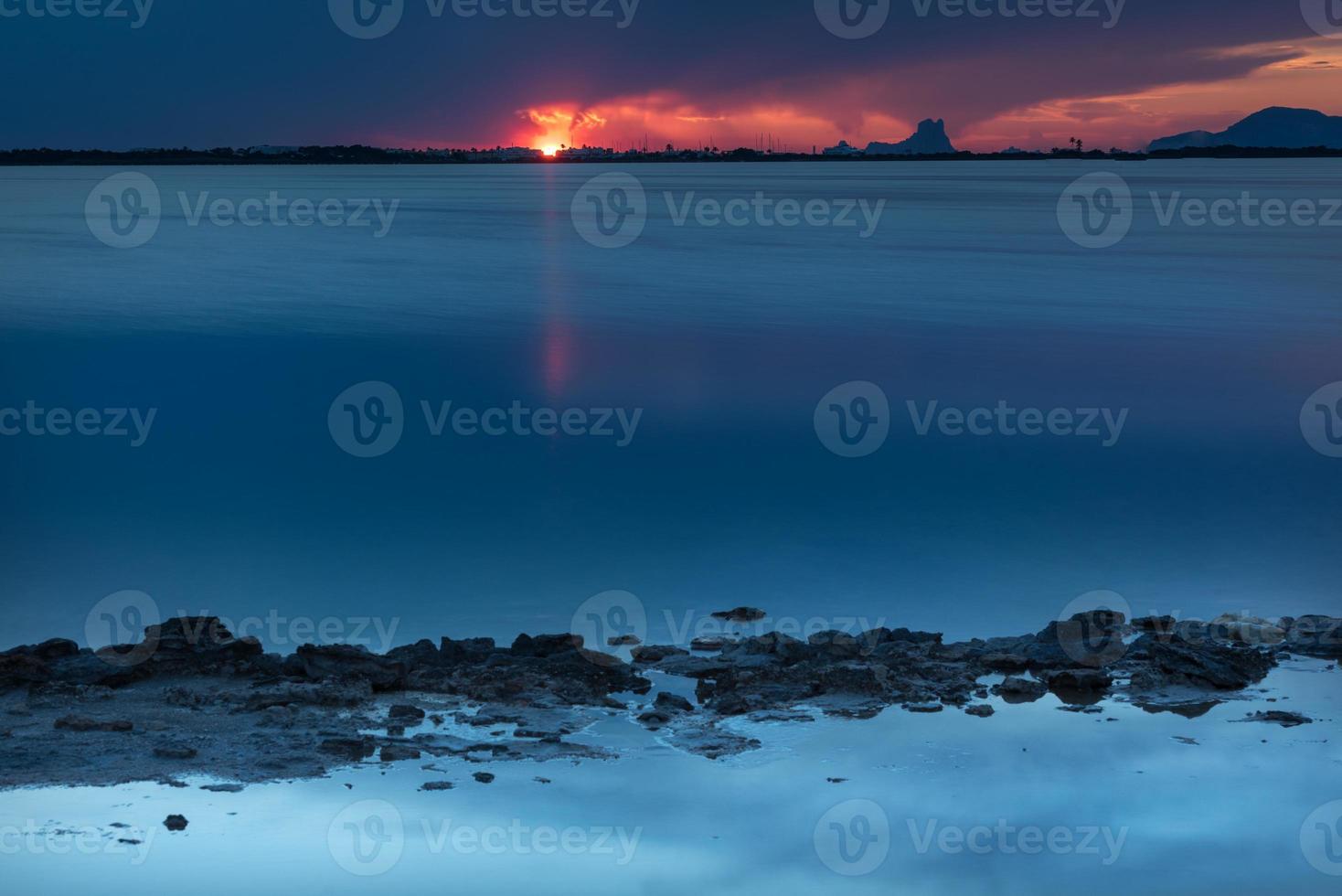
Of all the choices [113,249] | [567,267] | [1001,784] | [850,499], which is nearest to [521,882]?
[1001,784]

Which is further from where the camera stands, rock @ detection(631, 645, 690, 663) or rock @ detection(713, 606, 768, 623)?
rock @ detection(713, 606, 768, 623)

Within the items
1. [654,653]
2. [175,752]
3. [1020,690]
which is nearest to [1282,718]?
[1020,690]

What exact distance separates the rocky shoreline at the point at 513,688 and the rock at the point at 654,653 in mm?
14

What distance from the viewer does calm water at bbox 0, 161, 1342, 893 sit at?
6.52 meters

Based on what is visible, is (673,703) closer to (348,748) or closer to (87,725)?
(348,748)

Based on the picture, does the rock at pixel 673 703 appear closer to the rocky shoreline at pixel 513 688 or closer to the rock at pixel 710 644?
the rocky shoreline at pixel 513 688

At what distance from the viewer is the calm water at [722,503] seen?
6.52m

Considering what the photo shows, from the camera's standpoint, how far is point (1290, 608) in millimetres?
10055

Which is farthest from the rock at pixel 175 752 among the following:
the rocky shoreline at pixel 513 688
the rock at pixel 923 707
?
the rock at pixel 923 707

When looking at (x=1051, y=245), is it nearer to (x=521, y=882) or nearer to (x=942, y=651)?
(x=942, y=651)

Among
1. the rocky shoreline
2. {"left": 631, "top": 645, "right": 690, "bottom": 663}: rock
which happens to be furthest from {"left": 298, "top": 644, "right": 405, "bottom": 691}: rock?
{"left": 631, "top": 645, "right": 690, "bottom": 663}: rock

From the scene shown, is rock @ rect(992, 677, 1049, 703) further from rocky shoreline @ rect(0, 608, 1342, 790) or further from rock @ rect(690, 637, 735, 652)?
rock @ rect(690, 637, 735, 652)

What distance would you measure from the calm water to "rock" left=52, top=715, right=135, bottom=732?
742 mm

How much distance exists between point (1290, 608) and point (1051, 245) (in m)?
40.1
